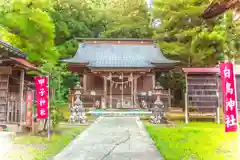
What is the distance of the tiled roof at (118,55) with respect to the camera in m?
20.2

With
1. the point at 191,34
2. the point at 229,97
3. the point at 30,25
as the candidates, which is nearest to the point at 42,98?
the point at 229,97

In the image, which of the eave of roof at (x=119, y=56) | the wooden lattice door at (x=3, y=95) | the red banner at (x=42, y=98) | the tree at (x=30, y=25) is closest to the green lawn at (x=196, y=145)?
the red banner at (x=42, y=98)

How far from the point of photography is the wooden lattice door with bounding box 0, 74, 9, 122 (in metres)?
10.9

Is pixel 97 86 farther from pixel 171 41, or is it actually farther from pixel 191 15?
pixel 191 15

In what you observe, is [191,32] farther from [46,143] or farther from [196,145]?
[46,143]

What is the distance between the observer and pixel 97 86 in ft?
70.6

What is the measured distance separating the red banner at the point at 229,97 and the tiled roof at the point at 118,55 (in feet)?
47.3

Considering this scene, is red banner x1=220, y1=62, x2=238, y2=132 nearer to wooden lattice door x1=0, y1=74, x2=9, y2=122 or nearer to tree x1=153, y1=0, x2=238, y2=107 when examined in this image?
wooden lattice door x1=0, y1=74, x2=9, y2=122

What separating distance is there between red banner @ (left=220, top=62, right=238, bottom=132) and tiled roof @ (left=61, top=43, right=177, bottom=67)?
14413 mm

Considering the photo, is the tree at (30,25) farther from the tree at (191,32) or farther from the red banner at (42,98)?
the tree at (191,32)

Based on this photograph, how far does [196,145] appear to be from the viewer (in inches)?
304

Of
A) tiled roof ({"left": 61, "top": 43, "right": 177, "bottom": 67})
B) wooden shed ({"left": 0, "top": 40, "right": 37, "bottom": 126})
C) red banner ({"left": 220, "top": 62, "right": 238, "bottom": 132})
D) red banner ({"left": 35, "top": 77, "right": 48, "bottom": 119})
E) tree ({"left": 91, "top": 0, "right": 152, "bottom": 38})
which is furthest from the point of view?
tree ({"left": 91, "top": 0, "right": 152, "bottom": 38})

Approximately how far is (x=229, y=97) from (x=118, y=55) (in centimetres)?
1721

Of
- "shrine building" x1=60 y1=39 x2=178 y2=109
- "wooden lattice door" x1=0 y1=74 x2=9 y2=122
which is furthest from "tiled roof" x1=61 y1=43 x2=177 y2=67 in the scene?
"wooden lattice door" x1=0 y1=74 x2=9 y2=122
